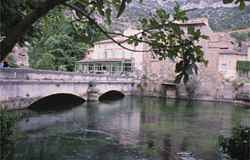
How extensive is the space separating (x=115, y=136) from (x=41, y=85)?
11.2 meters

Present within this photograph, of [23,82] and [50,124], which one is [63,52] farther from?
[50,124]

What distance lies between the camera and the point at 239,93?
1603 inches

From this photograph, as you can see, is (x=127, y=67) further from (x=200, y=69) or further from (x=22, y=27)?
(x=22, y=27)

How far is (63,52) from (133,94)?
11.9 m

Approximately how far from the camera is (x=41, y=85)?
2572 centimetres

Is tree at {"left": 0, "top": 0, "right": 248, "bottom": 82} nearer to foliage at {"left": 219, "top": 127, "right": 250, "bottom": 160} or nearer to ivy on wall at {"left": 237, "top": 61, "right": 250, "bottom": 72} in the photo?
foliage at {"left": 219, "top": 127, "right": 250, "bottom": 160}

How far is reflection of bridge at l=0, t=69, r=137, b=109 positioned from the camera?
73.5 feet

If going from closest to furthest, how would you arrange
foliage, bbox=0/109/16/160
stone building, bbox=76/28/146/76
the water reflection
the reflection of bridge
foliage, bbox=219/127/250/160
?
foliage, bbox=219/127/250/160
foliage, bbox=0/109/16/160
the water reflection
the reflection of bridge
stone building, bbox=76/28/146/76

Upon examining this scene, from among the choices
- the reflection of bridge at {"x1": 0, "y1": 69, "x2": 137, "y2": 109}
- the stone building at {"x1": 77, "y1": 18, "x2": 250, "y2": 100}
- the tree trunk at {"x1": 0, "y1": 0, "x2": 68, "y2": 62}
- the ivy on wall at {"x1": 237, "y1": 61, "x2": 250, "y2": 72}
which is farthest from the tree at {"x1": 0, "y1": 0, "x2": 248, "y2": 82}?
the ivy on wall at {"x1": 237, "y1": 61, "x2": 250, "y2": 72}

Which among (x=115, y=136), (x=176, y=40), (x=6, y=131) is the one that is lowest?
(x=115, y=136)

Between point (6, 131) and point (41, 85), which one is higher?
point (41, 85)

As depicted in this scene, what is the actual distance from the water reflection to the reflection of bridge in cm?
217

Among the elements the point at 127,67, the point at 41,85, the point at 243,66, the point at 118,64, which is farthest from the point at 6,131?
the point at 127,67

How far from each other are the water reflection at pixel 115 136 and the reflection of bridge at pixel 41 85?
Result: 217 centimetres
